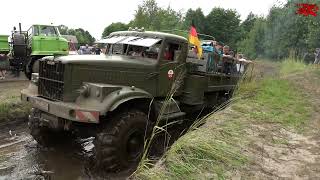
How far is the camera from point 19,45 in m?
15.1

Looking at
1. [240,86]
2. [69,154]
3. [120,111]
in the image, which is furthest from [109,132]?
[240,86]

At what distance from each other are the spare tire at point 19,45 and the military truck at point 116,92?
24.9 feet

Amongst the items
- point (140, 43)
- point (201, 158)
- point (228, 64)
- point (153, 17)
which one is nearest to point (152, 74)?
point (140, 43)

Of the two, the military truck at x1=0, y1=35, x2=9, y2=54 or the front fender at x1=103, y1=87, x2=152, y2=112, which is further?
the military truck at x1=0, y1=35, x2=9, y2=54

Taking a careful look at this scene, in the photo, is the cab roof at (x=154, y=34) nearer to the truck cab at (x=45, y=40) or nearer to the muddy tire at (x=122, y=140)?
the muddy tire at (x=122, y=140)

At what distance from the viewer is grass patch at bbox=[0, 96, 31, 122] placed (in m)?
9.24

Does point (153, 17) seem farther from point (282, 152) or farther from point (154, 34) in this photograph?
point (282, 152)

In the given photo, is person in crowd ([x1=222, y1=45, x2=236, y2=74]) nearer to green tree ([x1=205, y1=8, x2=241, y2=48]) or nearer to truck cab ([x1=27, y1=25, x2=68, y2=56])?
truck cab ([x1=27, y1=25, x2=68, y2=56])

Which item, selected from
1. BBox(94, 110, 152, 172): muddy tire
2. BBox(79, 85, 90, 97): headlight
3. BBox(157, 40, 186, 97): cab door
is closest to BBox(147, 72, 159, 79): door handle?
BBox(157, 40, 186, 97): cab door

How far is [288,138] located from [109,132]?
267 centimetres

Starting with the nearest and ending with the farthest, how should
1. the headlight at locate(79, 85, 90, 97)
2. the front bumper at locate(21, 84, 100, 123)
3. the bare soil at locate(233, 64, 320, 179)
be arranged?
the bare soil at locate(233, 64, 320, 179)
the front bumper at locate(21, 84, 100, 123)
the headlight at locate(79, 85, 90, 97)

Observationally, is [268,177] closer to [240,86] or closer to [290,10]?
[240,86]

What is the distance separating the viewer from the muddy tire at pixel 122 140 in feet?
20.1

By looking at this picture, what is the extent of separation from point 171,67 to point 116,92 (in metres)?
1.72
